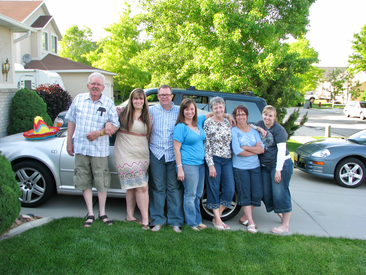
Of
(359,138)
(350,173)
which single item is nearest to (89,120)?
(350,173)

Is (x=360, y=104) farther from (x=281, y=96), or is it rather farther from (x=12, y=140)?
(x=12, y=140)

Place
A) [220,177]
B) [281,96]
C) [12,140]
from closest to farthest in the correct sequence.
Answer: [220,177] → [12,140] → [281,96]

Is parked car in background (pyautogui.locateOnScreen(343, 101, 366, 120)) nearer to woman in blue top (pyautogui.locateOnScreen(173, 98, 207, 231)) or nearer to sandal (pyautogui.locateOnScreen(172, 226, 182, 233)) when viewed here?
woman in blue top (pyautogui.locateOnScreen(173, 98, 207, 231))

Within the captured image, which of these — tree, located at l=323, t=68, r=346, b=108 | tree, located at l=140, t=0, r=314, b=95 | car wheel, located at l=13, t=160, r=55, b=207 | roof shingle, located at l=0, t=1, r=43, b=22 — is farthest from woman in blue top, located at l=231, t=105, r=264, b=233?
tree, located at l=323, t=68, r=346, b=108

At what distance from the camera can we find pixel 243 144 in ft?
13.1

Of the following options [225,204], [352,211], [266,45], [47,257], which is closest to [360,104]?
[266,45]

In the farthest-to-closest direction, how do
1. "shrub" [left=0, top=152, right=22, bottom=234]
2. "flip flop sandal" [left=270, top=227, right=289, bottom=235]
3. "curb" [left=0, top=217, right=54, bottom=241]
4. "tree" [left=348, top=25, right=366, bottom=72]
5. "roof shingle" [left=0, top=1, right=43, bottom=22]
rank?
1. "tree" [left=348, top=25, right=366, bottom=72]
2. "roof shingle" [left=0, top=1, right=43, bottom=22]
3. "flip flop sandal" [left=270, top=227, right=289, bottom=235]
4. "curb" [left=0, top=217, right=54, bottom=241]
5. "shrub" [left=0, top=152, right=22, bottom=234]

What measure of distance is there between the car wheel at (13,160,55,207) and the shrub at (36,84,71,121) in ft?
28.0

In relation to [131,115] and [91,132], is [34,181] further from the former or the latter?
[131,115]

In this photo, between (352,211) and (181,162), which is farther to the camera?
(352,211)

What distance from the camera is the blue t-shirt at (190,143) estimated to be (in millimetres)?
3742

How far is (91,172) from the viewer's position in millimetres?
3959

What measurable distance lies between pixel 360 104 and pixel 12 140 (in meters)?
30.6

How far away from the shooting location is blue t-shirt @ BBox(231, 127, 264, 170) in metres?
4.00
